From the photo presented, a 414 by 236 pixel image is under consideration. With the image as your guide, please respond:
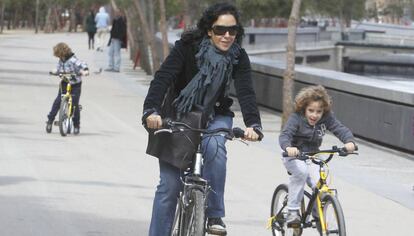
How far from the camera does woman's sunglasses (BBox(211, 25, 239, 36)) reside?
695 cm

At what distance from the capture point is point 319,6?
86.9 ft

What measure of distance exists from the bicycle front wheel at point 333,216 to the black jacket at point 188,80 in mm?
976

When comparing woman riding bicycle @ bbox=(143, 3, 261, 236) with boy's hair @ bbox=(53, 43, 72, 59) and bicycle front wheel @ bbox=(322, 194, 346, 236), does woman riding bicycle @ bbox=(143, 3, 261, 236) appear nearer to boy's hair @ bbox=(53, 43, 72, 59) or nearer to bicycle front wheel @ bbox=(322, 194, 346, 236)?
bicycle front wheel @ bbox=(322, 194, 346, 236)

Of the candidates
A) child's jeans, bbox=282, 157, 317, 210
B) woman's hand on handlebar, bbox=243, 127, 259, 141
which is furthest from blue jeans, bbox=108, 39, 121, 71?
woman's hand on handlebar, bbox=243, 127, 259, 141

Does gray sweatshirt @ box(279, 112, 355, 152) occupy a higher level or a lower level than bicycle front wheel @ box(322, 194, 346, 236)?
higher

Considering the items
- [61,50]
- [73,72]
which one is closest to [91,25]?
[73,72]

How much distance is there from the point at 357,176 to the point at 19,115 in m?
8.02

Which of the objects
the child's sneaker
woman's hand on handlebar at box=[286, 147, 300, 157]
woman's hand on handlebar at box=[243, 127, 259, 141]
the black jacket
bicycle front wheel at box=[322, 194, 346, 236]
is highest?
the black jacket

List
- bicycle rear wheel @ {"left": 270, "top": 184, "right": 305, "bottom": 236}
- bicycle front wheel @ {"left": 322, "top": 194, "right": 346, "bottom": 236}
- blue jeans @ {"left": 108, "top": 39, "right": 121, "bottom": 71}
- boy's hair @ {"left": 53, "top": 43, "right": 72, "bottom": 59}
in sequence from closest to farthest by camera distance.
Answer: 1. bicycle front wheel @ {"left": 322, "top": 194, "right": 346, "bottom": 236}
2. bicycle rear wheel @ {"left": 270, "top": 184, "right": 305, "bottom": 236}
3. boy's hair @ {"left": 53, "top": 43, "right": 72, "bottom": 59}
4. blue jeans @ {"left": 108, "top": 39, "right": 121, "bottom": 71}

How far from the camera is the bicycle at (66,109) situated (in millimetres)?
17078

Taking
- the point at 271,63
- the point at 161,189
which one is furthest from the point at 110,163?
the point at 271,63

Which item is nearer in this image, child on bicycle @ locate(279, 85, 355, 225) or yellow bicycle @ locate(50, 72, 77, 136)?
child on bicycle @ locate(279, 85, 355, 225)

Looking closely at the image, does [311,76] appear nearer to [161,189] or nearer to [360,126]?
[360,126]

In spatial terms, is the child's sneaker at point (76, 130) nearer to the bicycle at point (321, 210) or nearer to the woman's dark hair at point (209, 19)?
the bicycle at point (321, 210)
